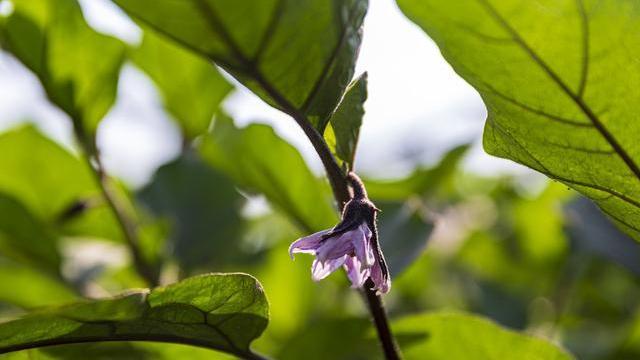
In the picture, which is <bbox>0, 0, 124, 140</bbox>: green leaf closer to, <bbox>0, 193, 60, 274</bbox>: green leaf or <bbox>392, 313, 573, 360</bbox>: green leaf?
<bbox>0, 193, 60, 274</bbox>: green leaf

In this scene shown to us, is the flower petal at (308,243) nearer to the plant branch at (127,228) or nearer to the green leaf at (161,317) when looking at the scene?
the green leaf at (161,317)

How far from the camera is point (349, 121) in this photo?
672 millimetres

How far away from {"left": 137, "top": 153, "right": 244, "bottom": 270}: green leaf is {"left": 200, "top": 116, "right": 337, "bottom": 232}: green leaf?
296 millimetres

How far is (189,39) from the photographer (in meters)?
0.65

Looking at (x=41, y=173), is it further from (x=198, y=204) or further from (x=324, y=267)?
(x=324, y=267)

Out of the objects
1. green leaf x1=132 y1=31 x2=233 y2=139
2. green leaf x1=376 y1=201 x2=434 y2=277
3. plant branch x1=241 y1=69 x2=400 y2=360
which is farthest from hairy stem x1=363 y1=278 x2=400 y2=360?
green leaf x1=132 y1=31 x2=233 y2=139

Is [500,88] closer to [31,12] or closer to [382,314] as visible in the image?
[382,314]

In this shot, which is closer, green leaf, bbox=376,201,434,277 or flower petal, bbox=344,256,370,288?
flower petal, bbox=344,256,370,288

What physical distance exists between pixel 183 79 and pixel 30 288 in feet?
1.37

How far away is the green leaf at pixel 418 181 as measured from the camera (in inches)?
46.4

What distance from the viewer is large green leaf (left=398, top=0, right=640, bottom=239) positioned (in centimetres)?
59

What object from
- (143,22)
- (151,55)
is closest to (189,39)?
(143,22)

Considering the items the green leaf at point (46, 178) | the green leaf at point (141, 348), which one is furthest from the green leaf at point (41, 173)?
the green leaf at point (141, 348)

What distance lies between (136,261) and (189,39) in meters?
0.59
